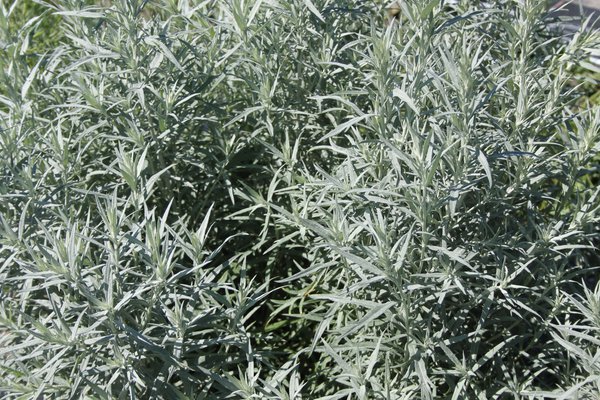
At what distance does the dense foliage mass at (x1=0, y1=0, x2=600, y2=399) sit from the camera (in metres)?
1.96

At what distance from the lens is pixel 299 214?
7.43 feet

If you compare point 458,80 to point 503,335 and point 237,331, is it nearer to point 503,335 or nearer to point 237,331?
point 503,335

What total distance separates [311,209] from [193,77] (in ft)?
1.90

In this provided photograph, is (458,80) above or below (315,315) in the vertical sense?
above

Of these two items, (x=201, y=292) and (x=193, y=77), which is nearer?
(x=201, y=292)

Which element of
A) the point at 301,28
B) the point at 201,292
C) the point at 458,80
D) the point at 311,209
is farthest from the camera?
the point at 301,28

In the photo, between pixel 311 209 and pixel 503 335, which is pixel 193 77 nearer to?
pixel 311 209

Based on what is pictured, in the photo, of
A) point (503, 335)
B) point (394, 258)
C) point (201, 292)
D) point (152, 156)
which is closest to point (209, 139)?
point (152, 156)

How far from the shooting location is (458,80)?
198cm

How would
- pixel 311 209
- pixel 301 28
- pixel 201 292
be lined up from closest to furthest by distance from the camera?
pixel 201 292 < pixel 311 209 < pixel 301 28

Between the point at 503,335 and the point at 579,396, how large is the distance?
0.90ft

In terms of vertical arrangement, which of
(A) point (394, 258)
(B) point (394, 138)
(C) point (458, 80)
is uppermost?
(C) point (458, 80)

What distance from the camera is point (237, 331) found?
2.20 metres

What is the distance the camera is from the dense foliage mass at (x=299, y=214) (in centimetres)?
196
